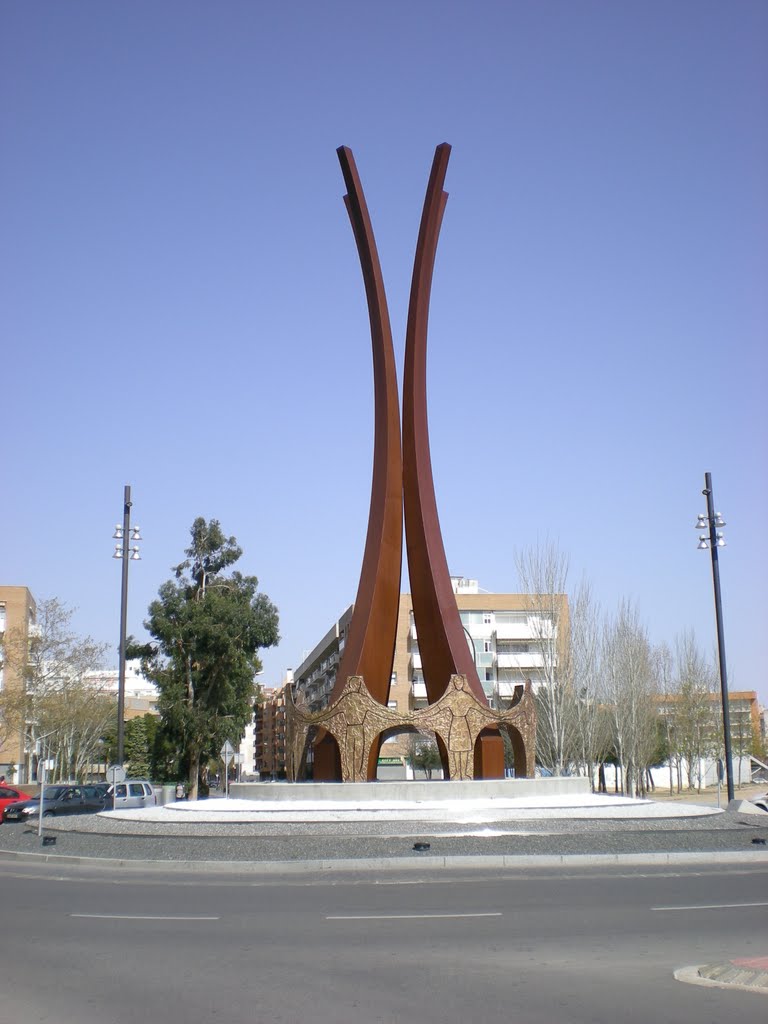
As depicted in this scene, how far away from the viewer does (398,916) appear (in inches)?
348

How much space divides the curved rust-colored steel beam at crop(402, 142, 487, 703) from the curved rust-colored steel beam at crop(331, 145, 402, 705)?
1.13 ft

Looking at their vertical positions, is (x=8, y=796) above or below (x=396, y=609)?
below

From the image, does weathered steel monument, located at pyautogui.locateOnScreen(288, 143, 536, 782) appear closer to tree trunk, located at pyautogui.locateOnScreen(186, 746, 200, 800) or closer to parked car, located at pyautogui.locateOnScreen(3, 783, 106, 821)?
parked car, located at pyautogui.locateOnScreen(3, 783, 106, 821)

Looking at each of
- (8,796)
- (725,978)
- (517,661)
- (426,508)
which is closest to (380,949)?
(725,978)

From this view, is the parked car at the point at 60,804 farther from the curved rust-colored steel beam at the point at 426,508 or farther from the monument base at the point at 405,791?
the curved rust-colored steel beam at the point at 426,508

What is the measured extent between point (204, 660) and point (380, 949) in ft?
102

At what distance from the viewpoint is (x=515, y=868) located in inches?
519

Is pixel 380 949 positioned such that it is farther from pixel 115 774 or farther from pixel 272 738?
pixel 272 738

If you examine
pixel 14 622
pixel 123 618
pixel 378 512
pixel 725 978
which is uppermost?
pixel 14 622

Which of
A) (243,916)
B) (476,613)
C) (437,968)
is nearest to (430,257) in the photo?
(243,916)

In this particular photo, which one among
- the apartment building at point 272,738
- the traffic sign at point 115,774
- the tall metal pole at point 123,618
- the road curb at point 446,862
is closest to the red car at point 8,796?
the tall metal pole at point 123,618

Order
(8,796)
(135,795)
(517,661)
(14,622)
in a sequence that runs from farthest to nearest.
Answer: (14,622) < (517,661) < (135,795) < (8,796)

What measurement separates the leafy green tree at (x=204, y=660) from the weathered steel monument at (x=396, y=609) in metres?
13.8

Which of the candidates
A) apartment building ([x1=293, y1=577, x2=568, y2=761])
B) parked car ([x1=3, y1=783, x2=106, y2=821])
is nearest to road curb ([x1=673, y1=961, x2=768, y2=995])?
parked car ([x1=3, y1=783, x2=106, y2=821])
